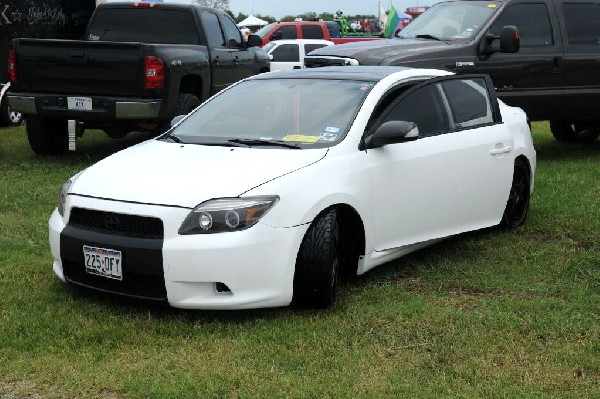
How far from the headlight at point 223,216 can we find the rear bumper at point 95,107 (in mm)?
5259

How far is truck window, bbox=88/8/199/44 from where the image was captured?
469 inches

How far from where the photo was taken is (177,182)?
16.8 feet

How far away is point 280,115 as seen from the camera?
19.7 ft

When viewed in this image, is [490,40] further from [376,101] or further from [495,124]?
[376,101]

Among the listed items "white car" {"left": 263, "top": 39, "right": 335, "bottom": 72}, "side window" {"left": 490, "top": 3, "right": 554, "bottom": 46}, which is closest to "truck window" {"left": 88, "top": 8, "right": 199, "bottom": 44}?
"side window" {"left": 490, "top": 3, "right": 554, "bottom": 46}

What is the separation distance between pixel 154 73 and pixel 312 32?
17.1 m

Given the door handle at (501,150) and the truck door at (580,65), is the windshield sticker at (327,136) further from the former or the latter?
the truck door at (580,65)

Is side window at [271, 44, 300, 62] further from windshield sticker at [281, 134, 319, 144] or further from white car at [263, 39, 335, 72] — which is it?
windshield sticker at [281, 134, 319, 144]

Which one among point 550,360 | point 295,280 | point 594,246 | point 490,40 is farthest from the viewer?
point 490,40

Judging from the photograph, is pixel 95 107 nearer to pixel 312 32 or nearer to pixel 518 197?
pixel 518 197

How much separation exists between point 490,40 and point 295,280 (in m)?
6.32

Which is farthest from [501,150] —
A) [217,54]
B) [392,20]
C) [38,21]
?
[392,20]

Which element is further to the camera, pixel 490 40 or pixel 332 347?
pixel 490 40

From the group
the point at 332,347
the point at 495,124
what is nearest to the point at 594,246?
the point at 495,124
